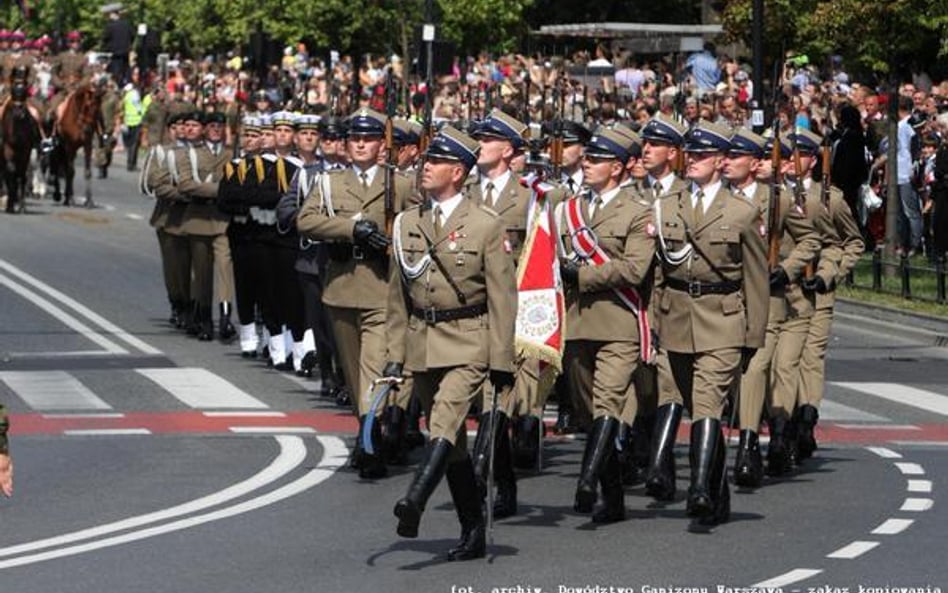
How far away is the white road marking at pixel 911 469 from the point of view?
17797 millimetres

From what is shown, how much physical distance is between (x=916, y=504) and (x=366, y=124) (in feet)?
13.7

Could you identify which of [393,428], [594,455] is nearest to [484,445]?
[594,455]

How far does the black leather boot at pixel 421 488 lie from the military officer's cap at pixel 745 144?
2.99 m

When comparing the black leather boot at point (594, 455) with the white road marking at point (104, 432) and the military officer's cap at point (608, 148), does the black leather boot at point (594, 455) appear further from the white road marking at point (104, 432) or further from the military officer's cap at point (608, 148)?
the white road marking at point (104, 432)

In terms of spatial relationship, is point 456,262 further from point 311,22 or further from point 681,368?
point 311,22

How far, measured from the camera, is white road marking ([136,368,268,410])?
21.4m

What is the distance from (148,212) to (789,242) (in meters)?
29.3

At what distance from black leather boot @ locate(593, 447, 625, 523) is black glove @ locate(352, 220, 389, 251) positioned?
9.79 ft

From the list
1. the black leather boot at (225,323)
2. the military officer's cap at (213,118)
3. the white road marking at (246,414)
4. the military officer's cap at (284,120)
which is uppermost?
the military officer's cap at (284,120)

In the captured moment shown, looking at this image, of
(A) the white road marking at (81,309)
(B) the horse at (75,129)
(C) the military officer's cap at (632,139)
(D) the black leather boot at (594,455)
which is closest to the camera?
(D) the black leather boot at (594,455)

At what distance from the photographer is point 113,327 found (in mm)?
27812

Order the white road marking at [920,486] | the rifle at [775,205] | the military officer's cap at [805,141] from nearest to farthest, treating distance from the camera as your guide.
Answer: the white road marking at [920,486] → the rifle at [775,205] → the military officer's cap at [805,141]

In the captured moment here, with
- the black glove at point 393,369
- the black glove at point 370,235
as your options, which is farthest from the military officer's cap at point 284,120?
the black glove at point 393,369

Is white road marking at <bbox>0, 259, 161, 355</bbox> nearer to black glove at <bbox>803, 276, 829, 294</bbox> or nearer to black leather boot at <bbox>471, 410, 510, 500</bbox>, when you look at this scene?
black glove at <bbox>803, 276, 829, 294</bbox>
